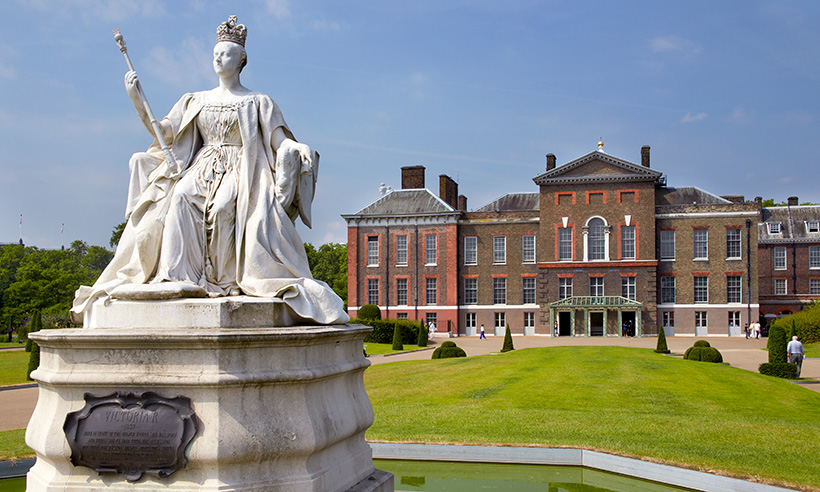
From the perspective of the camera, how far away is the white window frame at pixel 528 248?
49969 millimetres

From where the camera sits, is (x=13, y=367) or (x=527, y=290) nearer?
(x=13, y=367)

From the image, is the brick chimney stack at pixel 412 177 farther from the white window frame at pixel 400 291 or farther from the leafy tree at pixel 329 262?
the leafy tree at pixel 329 262

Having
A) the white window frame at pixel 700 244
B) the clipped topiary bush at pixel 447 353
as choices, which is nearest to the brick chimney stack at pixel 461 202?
the white window frame at pixel 700 244

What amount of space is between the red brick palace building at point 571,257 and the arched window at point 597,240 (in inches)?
2.8

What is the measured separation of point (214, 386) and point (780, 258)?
62807mm

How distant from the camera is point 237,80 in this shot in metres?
6.02

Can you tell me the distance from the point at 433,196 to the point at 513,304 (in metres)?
9.90

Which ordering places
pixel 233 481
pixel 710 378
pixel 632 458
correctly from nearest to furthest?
pixel 233 481
pixel 632 458
pixel 710 378

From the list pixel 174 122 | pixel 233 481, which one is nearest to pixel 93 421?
pixel 233 481

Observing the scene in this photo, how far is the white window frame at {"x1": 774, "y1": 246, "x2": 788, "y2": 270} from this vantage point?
190 ft

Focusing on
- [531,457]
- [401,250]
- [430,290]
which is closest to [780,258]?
[430,290]

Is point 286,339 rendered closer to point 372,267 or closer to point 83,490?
point 83,490

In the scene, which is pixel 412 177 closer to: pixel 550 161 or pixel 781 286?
pixel 550 161

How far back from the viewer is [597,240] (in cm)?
4844
